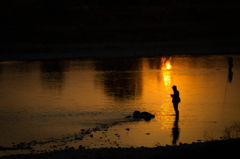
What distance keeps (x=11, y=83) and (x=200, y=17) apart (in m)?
61.1

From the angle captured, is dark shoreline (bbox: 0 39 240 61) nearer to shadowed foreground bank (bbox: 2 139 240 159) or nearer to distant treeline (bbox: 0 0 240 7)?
distant treeline (bbox: 0 0 240 7)

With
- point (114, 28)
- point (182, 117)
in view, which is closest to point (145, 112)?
point (182, 117)

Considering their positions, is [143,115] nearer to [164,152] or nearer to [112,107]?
[112,107]

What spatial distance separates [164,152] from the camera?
10.5 meters

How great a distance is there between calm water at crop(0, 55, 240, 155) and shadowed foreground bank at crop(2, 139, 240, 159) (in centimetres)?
132

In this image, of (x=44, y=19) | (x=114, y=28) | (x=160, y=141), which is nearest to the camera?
(x=160, y=141)

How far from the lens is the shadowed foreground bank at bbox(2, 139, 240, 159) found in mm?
9750

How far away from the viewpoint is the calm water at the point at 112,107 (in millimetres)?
13578

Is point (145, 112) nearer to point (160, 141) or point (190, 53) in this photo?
point (160, 141)

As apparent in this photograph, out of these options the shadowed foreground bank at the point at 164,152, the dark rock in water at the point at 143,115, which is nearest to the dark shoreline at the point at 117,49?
the dark rock in water at the point at 143,115

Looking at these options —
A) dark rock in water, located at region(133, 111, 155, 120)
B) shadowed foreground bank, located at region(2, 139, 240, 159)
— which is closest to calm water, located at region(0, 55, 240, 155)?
dark rock in water, located at region(133, 111, 155, 120)

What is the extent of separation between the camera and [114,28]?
6956 cm

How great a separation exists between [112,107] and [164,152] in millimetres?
7791

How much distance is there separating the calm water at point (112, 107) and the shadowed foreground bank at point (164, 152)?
1320 millimetres
